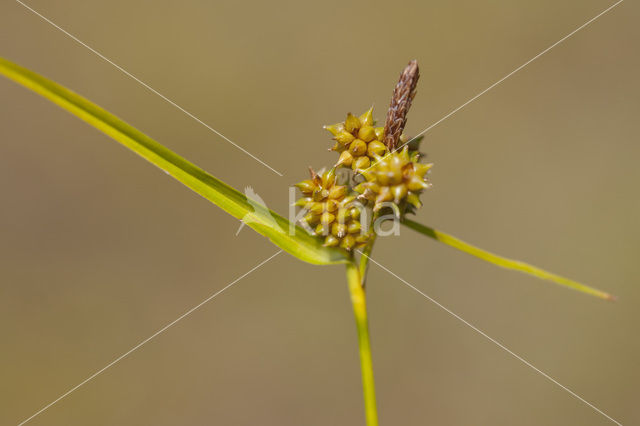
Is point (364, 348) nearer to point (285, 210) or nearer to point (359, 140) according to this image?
point (359, 140)

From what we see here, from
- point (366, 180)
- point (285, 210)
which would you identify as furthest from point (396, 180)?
point (285, 210)

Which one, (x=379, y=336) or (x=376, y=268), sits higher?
(x=376, y=268)

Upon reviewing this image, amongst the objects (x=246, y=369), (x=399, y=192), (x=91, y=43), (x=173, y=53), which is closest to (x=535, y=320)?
(x=246, y=369)

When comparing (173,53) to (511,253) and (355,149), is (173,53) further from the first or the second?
(355,149)

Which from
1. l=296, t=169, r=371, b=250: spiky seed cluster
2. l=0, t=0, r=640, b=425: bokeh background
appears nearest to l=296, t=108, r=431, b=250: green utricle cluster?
l=296, t=169, r=371, b=250: spiky seed cluster

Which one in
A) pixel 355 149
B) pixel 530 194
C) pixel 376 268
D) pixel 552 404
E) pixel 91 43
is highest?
pixel 91 43

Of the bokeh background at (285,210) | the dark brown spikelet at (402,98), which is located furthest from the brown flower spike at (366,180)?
the bokeh background at (285,210)
